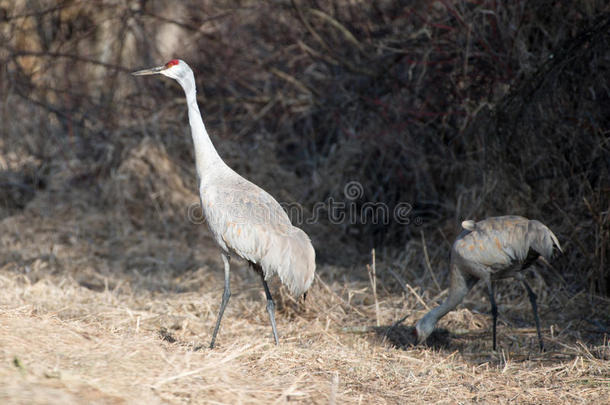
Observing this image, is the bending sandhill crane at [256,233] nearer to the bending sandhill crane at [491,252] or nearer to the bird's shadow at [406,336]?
the bird's shadow at [406,336]

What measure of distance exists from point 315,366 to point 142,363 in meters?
0.93

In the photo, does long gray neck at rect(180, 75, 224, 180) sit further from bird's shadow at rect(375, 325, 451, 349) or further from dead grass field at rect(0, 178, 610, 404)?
bird's shadow at rect(375, 325, 451, 349)

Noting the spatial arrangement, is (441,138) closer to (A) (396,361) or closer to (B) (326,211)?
(B) (326,211)

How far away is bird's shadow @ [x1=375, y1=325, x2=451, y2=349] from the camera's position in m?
→ 4.86

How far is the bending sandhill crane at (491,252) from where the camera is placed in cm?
471

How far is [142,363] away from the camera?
9.89ft

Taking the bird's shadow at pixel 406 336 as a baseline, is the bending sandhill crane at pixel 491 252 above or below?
above

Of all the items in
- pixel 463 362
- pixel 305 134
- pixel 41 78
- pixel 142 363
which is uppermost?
pixel 41 78

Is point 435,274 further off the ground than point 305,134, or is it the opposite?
point 305,134

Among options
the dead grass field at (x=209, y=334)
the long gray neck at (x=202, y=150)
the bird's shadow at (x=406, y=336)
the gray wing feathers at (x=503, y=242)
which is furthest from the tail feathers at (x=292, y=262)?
the gray wing feathers at (x=503, y=242)

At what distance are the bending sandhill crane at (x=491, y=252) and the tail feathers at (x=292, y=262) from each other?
3.14 ft

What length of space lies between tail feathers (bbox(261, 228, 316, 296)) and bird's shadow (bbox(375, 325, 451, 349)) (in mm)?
905

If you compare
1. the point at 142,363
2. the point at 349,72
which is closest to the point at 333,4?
the point at 349,72

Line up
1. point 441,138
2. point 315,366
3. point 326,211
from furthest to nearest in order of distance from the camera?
1. point 326,211
2. point 441,138
3. point 315,366
